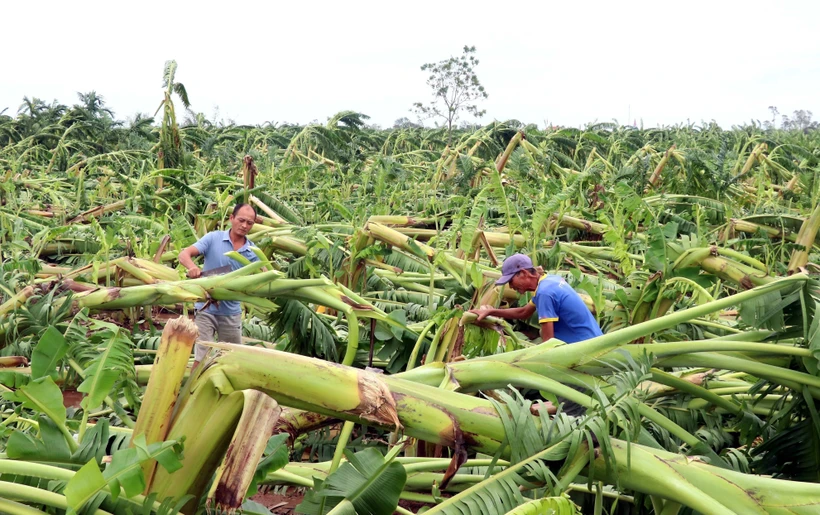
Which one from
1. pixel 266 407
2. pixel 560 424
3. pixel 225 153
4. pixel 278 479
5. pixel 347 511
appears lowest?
pixel 278 479

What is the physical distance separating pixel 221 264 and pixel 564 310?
2.37 meters

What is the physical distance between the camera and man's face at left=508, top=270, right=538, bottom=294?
14.2ft

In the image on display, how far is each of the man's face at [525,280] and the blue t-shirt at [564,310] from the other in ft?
0.42

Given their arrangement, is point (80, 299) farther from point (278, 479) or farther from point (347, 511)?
point (347, 511)

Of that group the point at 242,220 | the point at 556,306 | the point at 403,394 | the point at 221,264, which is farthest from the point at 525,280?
the point at 403,394

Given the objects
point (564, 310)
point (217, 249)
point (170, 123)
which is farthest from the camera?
point (170, 123)

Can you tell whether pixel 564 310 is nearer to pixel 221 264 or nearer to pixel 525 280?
pixel 525 280

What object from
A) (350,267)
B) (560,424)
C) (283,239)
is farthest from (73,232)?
(560,424)

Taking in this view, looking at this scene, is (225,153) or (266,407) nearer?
(266,407)

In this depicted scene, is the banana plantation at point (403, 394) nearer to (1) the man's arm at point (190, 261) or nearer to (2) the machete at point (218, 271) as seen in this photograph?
(1) the man's arm at point (190, 261)

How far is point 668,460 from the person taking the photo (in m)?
1.86

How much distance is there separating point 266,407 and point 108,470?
1.11 ft

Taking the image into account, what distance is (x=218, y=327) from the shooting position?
482 centimetres

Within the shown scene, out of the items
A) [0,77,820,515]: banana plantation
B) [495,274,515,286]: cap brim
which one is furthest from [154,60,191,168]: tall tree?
[495,274,515,286]: cap brim
